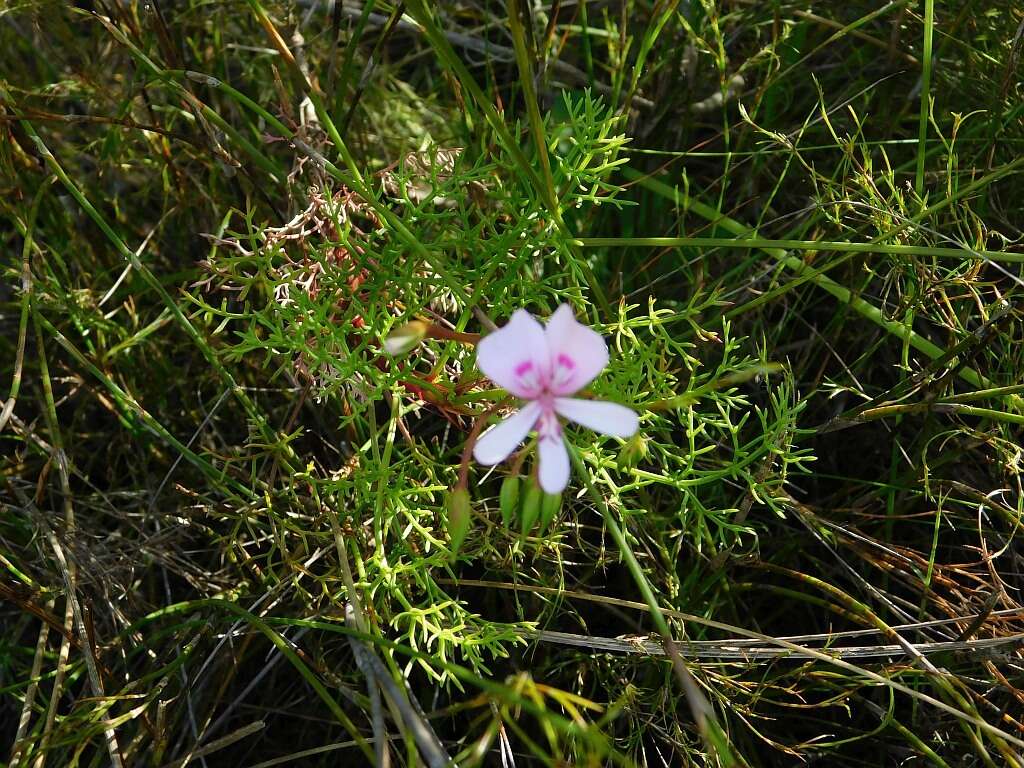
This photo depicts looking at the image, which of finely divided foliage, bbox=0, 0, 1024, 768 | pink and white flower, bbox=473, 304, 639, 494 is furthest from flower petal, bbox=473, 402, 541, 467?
finely divided foliage, bbox=0, 0, 1024, 768

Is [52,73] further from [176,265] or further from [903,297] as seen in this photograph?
[903,297]

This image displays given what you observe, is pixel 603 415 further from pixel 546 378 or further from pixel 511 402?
pixel 511 402

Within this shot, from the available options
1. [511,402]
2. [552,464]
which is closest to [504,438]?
[552,464]

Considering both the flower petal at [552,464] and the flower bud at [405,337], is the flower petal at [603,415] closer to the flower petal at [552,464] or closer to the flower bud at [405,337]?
the flower petal at [552,464]

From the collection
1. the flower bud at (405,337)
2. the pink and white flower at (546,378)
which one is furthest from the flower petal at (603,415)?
the flower bud at (405,337)

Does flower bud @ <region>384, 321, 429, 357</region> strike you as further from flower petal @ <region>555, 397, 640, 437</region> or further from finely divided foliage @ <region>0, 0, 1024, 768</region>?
flower petal @ <region>555, 397, 640, 437</region>

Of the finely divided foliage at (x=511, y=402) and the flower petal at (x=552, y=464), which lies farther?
the finely divided foliage at (x=511, y=402)

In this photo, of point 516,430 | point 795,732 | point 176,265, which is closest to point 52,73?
point 176,265
